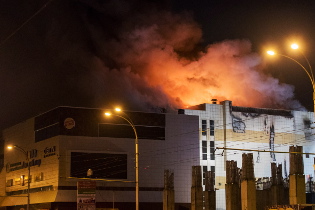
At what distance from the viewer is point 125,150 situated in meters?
79.5

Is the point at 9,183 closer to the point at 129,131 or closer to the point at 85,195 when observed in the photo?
the point at 129,131

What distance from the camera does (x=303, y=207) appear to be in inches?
1531

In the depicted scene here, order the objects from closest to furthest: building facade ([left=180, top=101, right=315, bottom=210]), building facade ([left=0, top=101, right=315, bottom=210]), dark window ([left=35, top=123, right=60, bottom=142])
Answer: building facade ([left=0, top=101, right=315, bottom=210]), dark window ([left=35, top=123, right=60, bottom=142]), building facade ([left=180, top=101, right=315, bottom=210])

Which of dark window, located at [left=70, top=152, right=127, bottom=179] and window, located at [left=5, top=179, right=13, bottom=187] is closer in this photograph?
dark window, located at [left=70, top=152, right=127, bottom=179]

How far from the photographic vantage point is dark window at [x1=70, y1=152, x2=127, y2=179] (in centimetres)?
7612

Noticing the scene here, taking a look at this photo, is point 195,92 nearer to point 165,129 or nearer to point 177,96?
point 177,96

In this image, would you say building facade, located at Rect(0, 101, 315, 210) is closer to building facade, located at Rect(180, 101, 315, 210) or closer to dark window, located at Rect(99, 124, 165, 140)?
dark window, located at Rect(99, 124, 165, 140)

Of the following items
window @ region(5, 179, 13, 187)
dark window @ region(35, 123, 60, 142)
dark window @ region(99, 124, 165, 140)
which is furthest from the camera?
window @ region(5, 179, 13, 187)

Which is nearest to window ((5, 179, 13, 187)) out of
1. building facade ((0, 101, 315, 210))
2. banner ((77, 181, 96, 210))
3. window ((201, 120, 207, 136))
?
building facade ((0, 101, 315, 210))

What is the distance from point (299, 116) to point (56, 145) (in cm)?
4153

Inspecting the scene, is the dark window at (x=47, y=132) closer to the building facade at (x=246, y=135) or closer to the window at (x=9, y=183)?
the window at (x=9, y=183)

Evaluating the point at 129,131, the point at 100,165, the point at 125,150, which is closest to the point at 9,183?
the point at 100,165

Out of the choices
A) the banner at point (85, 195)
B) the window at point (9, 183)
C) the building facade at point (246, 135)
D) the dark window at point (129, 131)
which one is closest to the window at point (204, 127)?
the building facade at point (246, 135)

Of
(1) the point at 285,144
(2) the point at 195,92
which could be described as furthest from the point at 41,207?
(1) the point at 285,144
